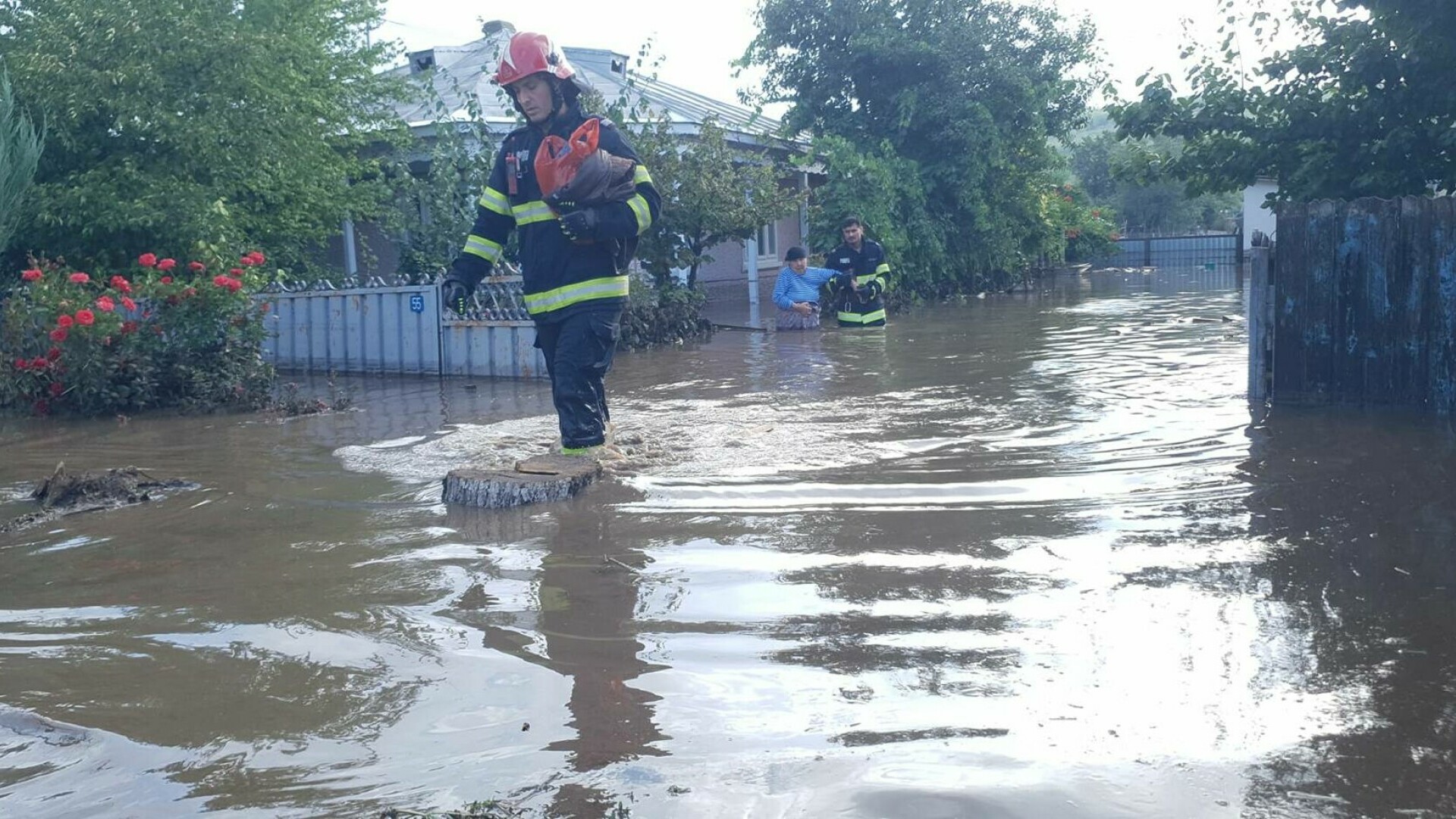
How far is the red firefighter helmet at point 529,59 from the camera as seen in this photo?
260 inches

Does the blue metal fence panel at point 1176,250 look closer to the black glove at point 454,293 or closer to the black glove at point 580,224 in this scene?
the black glove at point 454,293

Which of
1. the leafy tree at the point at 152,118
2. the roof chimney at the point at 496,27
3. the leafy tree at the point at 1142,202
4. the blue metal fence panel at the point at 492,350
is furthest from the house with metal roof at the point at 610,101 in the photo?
the leafy tree at the point at 1142,202

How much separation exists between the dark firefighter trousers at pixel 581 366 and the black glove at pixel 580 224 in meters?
0.44

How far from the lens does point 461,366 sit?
42.8 feet

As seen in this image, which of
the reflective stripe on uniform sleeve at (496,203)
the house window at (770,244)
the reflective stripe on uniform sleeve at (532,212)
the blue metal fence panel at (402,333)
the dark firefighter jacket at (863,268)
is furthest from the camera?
the house window at (770,244)

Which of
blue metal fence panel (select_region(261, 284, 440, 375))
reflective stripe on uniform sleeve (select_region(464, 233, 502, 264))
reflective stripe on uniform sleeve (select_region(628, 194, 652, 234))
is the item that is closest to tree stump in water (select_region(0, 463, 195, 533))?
→ reflective stripe on uniform sleeve (select_region(464, 233, 502, 264))

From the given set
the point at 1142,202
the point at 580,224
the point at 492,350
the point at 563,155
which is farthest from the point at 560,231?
the point at 1142,202

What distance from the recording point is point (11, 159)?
12.7 meters

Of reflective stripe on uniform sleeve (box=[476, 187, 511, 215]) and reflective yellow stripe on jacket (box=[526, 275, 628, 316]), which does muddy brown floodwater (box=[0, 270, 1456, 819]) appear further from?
reflective stripe on uniform sleeve (box=[476, 187, 511, 215])

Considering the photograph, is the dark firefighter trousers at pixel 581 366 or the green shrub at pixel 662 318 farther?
the green shrub at pixel 662 318

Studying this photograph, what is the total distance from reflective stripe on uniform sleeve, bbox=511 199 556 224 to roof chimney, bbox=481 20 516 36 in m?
16.9

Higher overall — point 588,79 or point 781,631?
point 588,79

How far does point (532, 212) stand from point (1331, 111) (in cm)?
601

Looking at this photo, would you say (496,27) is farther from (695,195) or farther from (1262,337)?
(1262,337)
